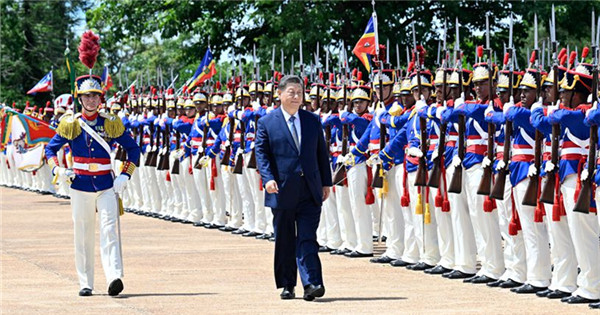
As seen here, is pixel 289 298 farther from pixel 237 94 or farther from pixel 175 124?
pixel 175 124

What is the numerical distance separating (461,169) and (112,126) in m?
3.22

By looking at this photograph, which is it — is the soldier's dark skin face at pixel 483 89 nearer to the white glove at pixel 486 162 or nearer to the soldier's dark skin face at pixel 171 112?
the white glove at pixel 486 162

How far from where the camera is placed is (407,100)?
13734 mm

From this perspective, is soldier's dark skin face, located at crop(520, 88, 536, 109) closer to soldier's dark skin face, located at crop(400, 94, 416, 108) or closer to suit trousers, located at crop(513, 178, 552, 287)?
suit trousers, located at crop(513, 178, 552, 287)

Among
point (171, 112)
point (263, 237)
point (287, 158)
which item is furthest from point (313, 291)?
point (171, 112)

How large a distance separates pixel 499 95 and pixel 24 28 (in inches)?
1783

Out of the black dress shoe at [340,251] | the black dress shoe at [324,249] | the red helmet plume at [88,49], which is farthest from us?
the black dress shoe at [324,249]

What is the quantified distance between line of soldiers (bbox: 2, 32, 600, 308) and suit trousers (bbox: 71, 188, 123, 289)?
10.3 ft

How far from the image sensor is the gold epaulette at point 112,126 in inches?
466

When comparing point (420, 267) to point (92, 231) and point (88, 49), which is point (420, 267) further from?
point (88, 49)

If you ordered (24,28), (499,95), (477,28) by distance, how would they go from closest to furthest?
(499,95) → (477,28) → (24,28)

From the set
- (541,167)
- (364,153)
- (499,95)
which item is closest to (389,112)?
(364,153)

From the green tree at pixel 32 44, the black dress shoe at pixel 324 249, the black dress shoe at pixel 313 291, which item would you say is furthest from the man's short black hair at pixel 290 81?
the green tree at pixel 32 44

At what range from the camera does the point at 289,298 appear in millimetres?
10992
